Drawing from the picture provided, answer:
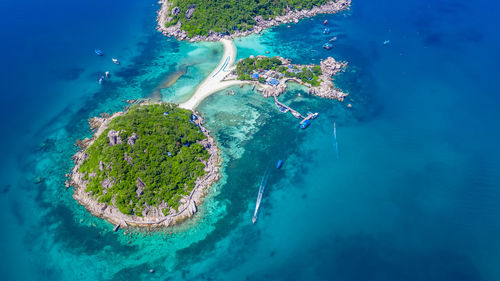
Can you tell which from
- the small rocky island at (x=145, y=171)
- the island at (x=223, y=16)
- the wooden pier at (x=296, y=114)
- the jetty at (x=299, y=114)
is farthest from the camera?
the island at (x=223, y=16)

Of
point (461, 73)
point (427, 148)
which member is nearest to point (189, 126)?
point (427, 148)

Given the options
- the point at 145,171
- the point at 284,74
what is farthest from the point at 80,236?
the point at 284,74

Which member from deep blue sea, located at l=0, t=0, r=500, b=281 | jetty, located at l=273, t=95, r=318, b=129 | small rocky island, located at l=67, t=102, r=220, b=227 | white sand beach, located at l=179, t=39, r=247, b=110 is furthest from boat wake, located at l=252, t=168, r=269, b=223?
white sand beach, located at l=179, t=39, r=247, b=110

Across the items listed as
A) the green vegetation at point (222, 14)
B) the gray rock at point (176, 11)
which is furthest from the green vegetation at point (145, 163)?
the gray rock at point (176, 11)

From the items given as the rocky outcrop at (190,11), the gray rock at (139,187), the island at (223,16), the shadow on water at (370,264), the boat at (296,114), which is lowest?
the shadow on water at (370,264)

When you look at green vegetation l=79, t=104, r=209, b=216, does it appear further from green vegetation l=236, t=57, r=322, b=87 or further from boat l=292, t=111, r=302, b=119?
green vegetation l=236, t=57, r=322, b=87

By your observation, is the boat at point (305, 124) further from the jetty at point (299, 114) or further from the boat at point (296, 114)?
the boat at point (296, 114)
